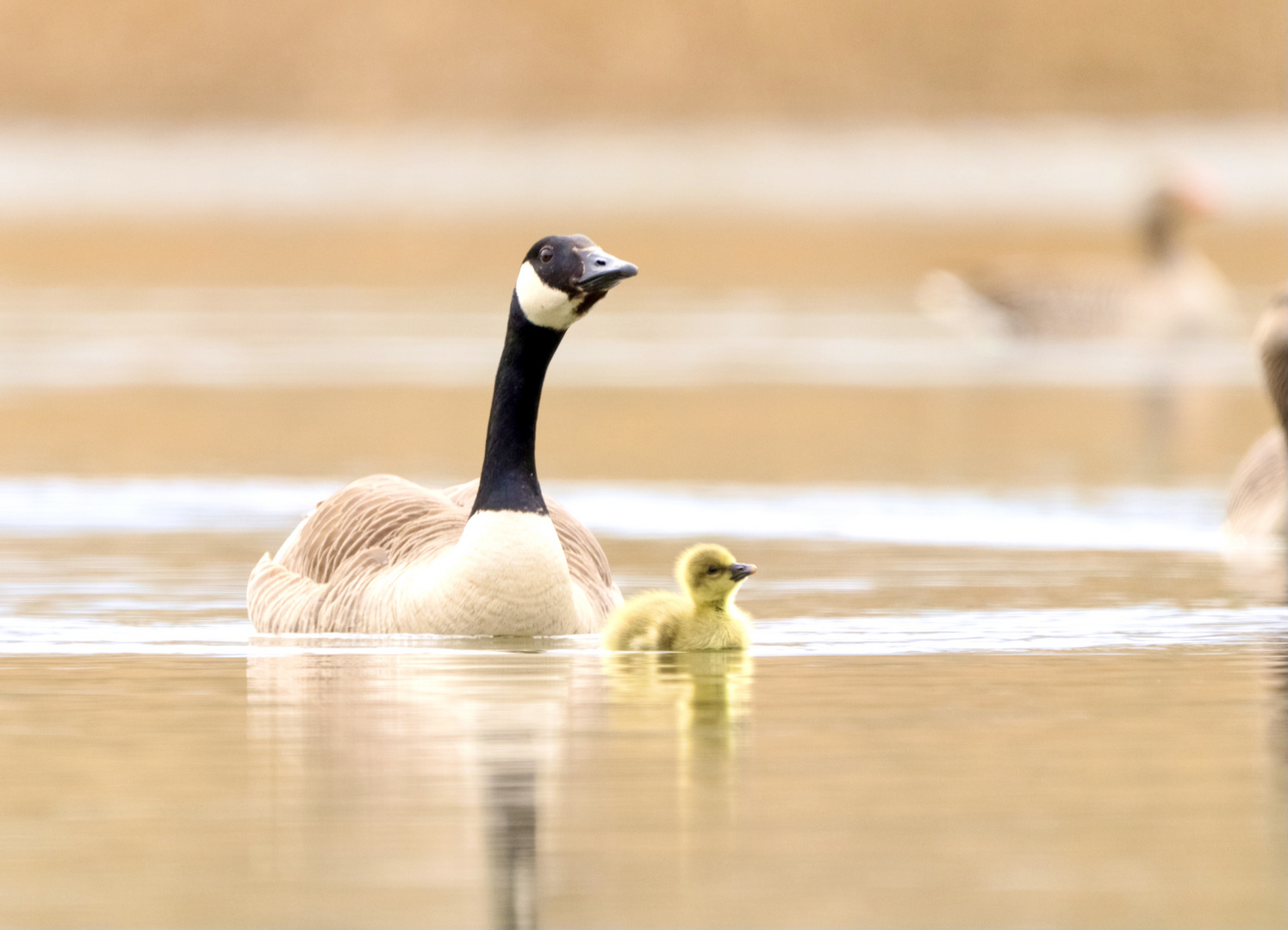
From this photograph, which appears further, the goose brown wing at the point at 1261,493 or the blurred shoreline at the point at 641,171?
the blurred shoreline at the point at 641,171

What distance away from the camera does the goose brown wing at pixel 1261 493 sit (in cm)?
1373

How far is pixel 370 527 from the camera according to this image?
→ 10625mm

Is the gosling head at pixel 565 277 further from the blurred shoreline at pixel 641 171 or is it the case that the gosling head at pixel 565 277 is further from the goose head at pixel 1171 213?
the blurred shoreline at pixel 641 171

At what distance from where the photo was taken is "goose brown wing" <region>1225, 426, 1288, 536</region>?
541 inches

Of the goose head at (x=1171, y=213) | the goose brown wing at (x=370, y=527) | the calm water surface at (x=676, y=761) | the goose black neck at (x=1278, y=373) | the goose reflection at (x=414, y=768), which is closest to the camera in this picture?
the calm water surface at (x=676, y=761)

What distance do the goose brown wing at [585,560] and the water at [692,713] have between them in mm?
466

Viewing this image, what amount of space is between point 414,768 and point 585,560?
326 cm


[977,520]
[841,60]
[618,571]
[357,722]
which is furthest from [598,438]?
[841,60]

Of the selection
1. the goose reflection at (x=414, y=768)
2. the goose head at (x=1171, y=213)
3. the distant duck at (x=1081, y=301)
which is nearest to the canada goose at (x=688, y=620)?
the goose reflection at (x=414, y=768)

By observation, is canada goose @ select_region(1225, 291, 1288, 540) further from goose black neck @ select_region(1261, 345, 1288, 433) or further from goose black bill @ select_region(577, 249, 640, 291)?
goose black bill @ select_region(577, 249, 640, 291)

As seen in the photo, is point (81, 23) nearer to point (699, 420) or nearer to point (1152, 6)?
point (1152, 6)

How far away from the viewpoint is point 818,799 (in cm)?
703

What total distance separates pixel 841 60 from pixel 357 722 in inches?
3629

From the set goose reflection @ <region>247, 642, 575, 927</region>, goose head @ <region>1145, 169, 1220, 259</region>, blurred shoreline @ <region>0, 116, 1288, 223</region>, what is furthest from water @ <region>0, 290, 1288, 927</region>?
blurred shoreline @ <region>0, 116, 1288, 223</region>
